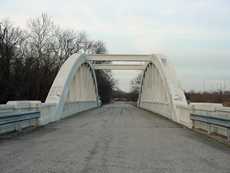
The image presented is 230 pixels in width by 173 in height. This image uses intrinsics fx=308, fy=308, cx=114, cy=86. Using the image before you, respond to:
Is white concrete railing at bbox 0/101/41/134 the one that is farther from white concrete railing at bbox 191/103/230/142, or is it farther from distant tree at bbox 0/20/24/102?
distant tree at bbox 0/20/24/102

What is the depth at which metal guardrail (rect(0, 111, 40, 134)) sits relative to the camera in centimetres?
1033

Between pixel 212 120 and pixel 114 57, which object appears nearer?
pixel 212 120

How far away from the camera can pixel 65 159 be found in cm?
654

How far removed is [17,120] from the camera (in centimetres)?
1129

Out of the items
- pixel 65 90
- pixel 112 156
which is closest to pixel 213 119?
pixel 112 156

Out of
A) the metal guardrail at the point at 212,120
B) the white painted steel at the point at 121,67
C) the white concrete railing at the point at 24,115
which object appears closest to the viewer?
the metal guardrail at the point at 212,120

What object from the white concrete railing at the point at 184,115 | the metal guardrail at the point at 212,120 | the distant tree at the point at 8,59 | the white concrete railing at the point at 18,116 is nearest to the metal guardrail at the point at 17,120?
the white concrete railing at the point at 18,116

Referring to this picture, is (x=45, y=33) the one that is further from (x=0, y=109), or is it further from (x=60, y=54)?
(x=0, y=109)

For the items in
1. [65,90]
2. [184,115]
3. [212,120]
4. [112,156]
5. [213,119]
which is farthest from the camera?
[65,90]

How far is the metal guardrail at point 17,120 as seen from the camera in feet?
33.9

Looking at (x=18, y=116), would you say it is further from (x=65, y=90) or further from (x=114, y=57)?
(x=114, y=57)

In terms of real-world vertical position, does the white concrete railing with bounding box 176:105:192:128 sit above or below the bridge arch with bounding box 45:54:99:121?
below

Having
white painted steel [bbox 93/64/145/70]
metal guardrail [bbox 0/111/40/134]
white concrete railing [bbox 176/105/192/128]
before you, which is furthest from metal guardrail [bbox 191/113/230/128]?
white painted steel [bbox 93/64/145/70]

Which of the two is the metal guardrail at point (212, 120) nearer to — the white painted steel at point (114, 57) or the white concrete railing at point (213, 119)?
the white concrete railing at point (213, 119)
